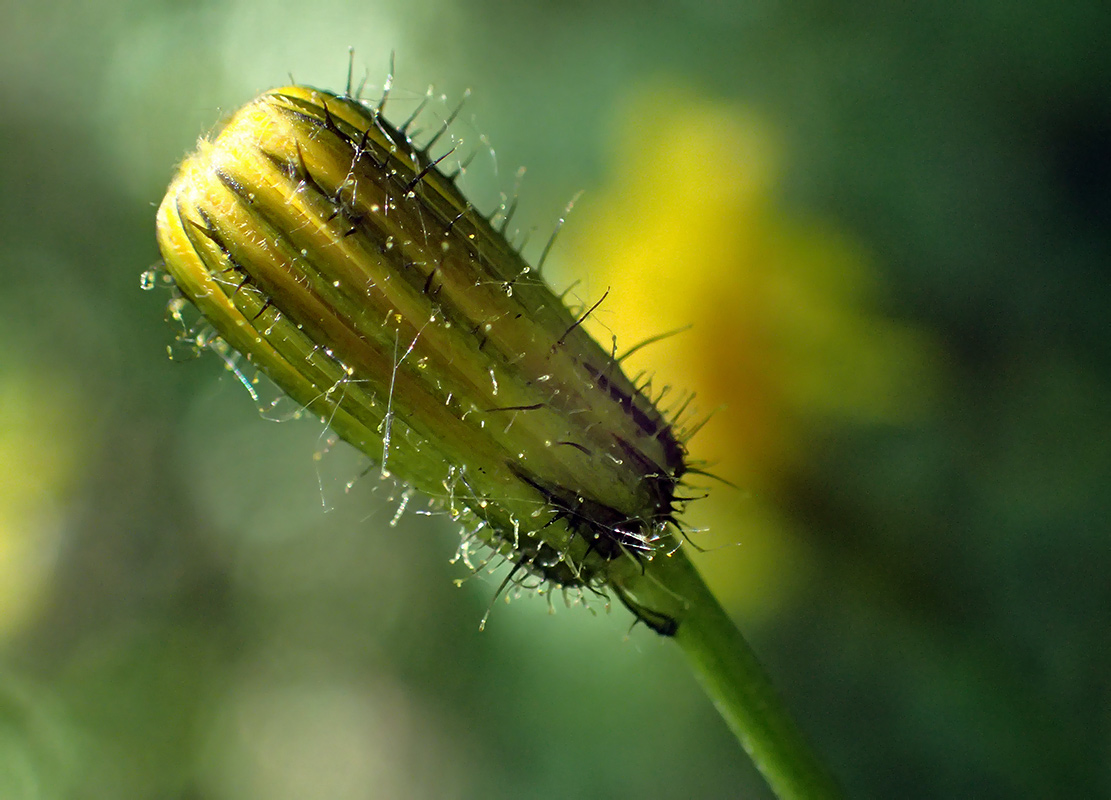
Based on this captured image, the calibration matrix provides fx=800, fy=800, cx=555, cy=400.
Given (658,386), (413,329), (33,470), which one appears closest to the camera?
A: (413,329)

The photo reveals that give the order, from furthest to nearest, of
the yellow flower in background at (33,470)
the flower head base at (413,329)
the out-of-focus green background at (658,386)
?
the yellow flower in background at (33,470) → the out-of-focus green background at (658,386) → the flower head base at (413,329)

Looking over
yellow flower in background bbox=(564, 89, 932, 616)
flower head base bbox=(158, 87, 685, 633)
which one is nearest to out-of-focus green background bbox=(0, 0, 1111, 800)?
yellow flower in background bbox=(564, 89, 932, 616)

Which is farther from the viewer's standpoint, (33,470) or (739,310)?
(33,470)

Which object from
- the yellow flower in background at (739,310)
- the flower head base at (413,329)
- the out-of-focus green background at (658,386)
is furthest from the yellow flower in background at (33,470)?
the flower head base at (413,329)

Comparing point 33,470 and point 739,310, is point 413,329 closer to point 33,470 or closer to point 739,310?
point 739,310

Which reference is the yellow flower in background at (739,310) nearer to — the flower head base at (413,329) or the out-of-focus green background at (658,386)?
the out-of-focus green background at (658,386)

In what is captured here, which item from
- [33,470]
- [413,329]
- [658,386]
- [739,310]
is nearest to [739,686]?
[413,329]
